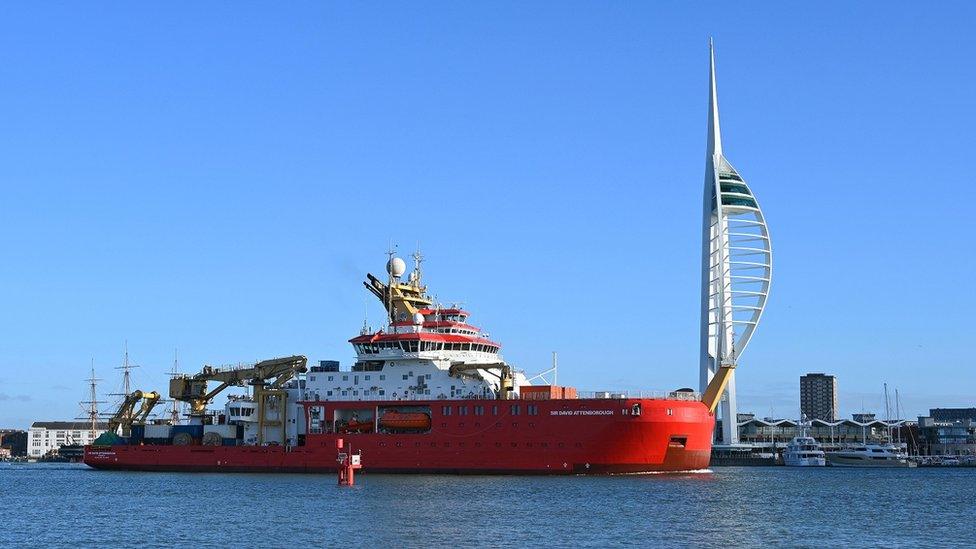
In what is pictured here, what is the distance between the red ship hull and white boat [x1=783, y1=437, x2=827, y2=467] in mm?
52283

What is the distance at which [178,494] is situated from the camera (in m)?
52.2

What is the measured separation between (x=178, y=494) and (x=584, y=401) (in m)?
20.3

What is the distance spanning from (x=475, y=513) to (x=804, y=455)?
79.0m

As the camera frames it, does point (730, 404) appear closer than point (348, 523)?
No

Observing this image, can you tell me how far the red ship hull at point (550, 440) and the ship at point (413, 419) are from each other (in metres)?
0.06

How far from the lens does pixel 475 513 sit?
41.3 metres

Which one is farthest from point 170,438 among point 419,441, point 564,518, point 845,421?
point 845,421

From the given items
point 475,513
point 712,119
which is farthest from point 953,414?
point 475,513

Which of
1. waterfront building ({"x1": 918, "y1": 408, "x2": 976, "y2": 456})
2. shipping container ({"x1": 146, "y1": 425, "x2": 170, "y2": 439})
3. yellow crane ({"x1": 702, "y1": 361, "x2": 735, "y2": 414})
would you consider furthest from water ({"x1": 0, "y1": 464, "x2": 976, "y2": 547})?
waterfront building ({"x1": 918, "y1": 408, "x2": 976, "y2": 456})

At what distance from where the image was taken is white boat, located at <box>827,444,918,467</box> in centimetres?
11531

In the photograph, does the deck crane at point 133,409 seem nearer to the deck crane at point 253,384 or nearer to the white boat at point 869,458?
the deck crane at point 253,384

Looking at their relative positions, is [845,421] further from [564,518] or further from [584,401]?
[564,518]

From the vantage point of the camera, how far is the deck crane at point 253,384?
68375 mm

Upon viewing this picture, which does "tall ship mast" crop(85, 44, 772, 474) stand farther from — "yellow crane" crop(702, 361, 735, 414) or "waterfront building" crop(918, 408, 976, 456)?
"waterfront building" crop(918, 408, 976, 456)
